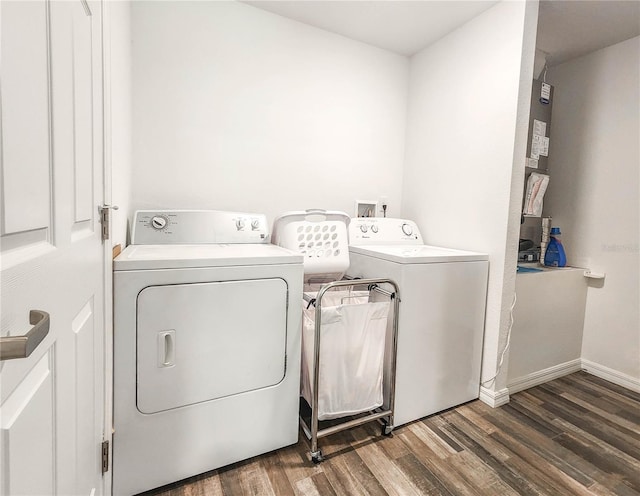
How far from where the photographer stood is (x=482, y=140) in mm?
2031

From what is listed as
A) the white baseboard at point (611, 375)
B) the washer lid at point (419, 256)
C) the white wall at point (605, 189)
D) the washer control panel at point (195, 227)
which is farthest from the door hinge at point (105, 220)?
the white baseboard at point (611, 375)

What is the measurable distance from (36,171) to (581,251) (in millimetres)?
3227

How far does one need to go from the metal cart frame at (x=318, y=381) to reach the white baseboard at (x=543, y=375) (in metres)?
0.95

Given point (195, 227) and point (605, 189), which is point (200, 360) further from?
point (605, 189)

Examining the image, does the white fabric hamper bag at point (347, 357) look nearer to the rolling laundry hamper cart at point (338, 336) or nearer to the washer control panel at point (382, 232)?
the rolling laundry hamper cart at point (338, 336)

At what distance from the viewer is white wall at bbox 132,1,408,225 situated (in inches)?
72.9

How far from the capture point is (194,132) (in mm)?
1953

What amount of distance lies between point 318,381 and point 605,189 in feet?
8.38

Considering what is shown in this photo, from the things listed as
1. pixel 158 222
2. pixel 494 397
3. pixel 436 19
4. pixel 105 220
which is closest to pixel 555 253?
pixel 494 397

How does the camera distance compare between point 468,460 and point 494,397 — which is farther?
point 494,397

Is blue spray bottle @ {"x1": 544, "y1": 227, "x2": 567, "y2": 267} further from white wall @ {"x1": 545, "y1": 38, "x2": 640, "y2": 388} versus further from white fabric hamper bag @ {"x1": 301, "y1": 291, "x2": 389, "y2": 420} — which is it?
white fabric hamper bag @ {"x1": 301, "y1": 291, "x2": 389, "y2": 420}

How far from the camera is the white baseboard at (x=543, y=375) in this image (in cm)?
213

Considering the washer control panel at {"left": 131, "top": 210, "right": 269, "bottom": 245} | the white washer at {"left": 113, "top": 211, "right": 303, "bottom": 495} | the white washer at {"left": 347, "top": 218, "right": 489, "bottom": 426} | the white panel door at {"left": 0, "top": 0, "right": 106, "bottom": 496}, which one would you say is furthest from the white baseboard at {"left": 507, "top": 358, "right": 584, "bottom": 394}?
the white panel door at {"left": 0, "top": 0, "right": 106, "bottom": 496}

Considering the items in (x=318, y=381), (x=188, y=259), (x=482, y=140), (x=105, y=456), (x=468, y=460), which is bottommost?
(x=468, y=460)
